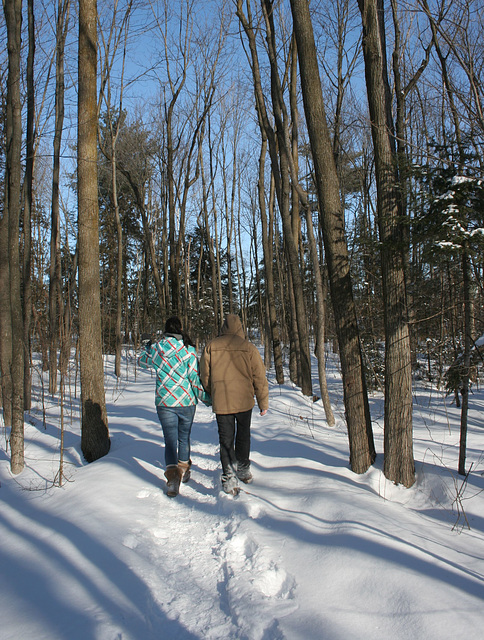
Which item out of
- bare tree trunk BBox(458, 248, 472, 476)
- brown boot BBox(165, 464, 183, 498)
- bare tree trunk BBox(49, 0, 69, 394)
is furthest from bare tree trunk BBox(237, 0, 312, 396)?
brown boot BBox(165, 464, 183, 498)

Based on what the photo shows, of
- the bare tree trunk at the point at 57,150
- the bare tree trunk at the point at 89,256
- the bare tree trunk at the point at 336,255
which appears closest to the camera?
the bare tree trunk at the point at 336,255

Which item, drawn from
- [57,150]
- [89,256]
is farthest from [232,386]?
[57,150]

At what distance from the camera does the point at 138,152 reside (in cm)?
2144

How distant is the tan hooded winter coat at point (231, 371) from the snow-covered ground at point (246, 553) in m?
0.97

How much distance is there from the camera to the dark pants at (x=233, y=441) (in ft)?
14.7

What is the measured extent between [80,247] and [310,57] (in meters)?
3.98

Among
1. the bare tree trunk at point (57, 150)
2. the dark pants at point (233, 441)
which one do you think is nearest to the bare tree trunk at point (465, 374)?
the dark pants at point (233, 441)

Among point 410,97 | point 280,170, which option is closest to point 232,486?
point 280,170

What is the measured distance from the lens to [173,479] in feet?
14.9

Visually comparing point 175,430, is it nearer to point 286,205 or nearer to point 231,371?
point 231,371

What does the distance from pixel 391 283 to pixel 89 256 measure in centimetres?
418

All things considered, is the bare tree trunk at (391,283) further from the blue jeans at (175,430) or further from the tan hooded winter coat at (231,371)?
the blue jeans at (175,430)

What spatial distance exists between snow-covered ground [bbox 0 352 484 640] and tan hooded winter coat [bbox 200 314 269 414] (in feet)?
3.17

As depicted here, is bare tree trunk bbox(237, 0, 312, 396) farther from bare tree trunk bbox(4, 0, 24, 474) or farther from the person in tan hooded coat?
the person in tan hooded coat
